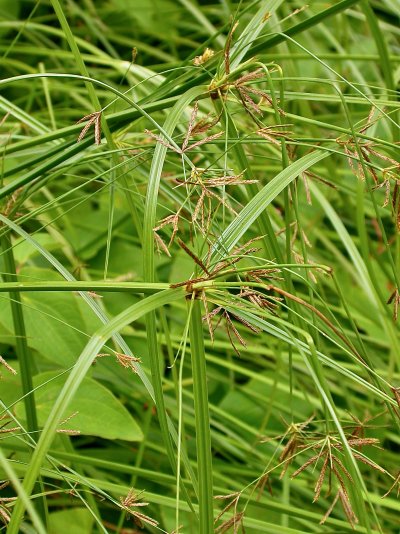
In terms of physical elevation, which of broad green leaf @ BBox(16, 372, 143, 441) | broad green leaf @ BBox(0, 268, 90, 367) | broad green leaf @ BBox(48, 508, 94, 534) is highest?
broad green leaf @ BBox(0, 268, 90, 367)

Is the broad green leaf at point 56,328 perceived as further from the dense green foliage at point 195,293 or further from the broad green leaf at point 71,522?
the broad green leaf at point 71,522

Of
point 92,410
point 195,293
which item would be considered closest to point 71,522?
point 92,410

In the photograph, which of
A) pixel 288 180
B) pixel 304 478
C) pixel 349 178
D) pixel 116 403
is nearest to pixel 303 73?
pixel 349 178

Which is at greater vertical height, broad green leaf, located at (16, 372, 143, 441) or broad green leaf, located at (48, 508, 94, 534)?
broad green leaf, located at (16, 372, 143, 441)

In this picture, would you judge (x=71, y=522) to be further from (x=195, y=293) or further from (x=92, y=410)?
(x=195, y=293)

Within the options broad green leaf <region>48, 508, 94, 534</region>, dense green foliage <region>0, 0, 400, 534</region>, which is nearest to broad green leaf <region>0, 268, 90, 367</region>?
dense green foliage <region>0, 0, 400, 534</region>

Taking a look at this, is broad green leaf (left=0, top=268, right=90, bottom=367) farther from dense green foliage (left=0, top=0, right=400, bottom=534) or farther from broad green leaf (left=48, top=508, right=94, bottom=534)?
broad green leaf (left=48, top=508, right=94, bottom=534)

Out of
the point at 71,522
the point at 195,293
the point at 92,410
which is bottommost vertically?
the point at 71,522

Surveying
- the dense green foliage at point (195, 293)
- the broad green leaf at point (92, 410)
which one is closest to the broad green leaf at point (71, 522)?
the dense green foliage at point (195, 293)

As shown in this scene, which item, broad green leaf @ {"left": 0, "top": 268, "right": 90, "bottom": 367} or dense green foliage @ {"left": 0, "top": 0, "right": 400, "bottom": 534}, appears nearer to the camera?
dense green foliage @ {"left": 0, "top": 0, "right": 400, "bottom": 534}
